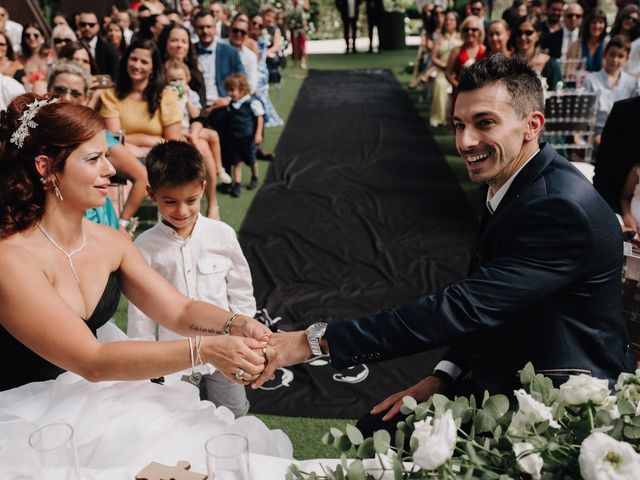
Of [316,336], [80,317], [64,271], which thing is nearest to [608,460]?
[316,336]

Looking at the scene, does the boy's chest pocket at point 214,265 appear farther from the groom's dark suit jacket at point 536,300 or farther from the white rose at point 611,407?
the white rose at point 611,407

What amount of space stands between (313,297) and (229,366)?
2677 millimetres

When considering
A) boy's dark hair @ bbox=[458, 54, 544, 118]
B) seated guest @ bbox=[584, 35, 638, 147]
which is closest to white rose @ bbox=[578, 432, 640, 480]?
boy's dark hair @ bbox=[458, 54, 544, 118]

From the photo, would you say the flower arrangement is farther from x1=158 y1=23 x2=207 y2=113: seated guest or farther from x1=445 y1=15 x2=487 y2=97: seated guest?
x1=445 y1=15 x2=487 y2=97: seated guest

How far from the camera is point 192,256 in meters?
3.10

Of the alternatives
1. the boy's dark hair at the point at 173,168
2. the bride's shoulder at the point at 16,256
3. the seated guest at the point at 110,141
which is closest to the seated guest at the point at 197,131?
the seated guest at the point at 110,141

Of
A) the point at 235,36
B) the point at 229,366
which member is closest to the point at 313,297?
the point at 229,366

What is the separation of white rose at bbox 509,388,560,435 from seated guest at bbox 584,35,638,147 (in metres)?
6.19

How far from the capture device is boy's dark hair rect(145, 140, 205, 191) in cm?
316

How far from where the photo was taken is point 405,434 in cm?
128

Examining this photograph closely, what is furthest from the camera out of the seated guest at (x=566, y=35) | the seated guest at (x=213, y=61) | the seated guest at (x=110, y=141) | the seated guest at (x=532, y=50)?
the seated guest at (x=566, y=35)

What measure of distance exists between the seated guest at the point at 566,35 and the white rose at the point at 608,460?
378 inches

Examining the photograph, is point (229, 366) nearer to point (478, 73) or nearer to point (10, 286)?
point (10, 286)

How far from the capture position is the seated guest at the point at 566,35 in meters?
9.65
